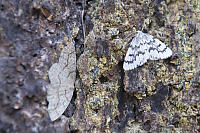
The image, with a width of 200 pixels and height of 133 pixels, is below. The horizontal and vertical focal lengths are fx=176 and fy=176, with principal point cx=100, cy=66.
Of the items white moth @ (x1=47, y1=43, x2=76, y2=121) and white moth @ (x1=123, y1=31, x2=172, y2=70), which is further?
white moth @ (x1=123, y1=31, x2=172, y2=70)

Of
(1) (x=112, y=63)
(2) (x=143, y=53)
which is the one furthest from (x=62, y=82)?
(2) (x=143, y=53)

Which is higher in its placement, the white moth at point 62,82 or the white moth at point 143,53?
the white moth at point 143,53

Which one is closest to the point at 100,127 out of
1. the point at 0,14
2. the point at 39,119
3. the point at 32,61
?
the point at 39,119

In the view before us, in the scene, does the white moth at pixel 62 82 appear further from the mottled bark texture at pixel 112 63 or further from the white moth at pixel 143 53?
the white moth at pixel 143 53

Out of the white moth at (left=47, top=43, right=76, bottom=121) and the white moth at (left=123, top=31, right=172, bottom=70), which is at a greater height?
the white moth at (left=123, top=31, right=172, bottom=70)

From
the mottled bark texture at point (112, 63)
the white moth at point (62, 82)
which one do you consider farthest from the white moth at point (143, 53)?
the white moth at point (62, 82)

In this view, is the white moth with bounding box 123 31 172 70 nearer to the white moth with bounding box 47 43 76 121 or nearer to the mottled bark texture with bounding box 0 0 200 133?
the mottled bark texture with bounding box 0 0 200 133

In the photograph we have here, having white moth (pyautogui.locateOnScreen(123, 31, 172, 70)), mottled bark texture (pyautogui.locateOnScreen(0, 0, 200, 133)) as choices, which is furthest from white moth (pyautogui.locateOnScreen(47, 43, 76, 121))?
white moth (pyautogui.locateOnScreen(123, 31, 172, 70))
